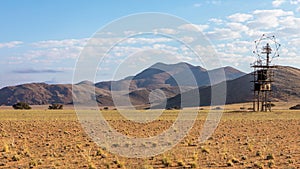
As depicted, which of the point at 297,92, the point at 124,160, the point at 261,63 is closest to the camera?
the point at 124,160

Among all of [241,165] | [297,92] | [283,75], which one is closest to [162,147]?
[241,165]

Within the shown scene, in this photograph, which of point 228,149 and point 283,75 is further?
point 283,75

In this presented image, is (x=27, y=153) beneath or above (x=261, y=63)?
beneath

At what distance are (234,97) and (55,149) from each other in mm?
165854

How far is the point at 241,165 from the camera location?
20000mm

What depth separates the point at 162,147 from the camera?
87.5ft

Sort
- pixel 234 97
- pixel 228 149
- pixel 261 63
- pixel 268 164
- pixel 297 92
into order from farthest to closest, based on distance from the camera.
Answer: pixel 234 97
pixel 297 92
pixel 261 63
pixel 228 149
pixel 268 164

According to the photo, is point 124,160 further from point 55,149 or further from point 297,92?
point 297,92

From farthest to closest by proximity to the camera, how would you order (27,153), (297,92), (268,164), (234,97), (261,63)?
(234,97)
(297,92)
(261,63)
(27,153)
(268,164)

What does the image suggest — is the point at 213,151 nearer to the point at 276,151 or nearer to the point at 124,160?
the point at 276,151

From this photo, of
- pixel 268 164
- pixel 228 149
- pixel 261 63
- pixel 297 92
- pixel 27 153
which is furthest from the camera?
pixel 297 92

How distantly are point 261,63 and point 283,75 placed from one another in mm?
120631

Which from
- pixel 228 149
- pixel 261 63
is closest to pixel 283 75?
pixel 261 63

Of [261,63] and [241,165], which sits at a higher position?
[261,63]
